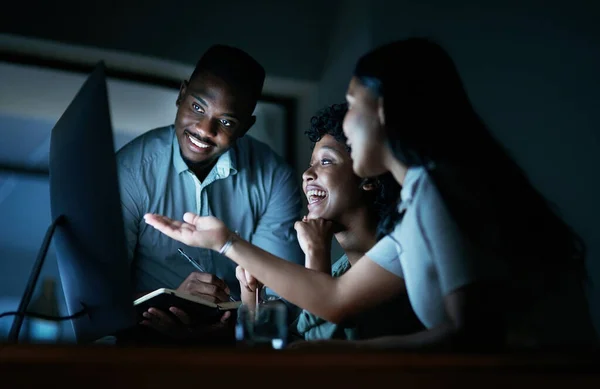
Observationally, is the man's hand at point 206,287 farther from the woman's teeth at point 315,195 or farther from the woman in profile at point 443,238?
the woman in profile at point 443,238

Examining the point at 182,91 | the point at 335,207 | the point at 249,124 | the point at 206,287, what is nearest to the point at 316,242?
the point at 335,207

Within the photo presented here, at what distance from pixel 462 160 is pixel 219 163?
3.14 ft

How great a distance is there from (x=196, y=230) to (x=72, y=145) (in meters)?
0.29

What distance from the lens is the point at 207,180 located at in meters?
1.81

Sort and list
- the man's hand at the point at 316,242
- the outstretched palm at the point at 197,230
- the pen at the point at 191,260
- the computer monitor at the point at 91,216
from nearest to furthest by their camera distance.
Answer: the computer monitor at the point at 91,216, the outstretched palm at the point at 197,230, the man's hand at the point at 316,242, the pen at the point at 191,260

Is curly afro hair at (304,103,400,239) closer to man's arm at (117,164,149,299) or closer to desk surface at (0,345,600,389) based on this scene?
man's arm at (117,164,149,299)

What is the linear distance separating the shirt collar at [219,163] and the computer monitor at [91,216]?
693 millimetres

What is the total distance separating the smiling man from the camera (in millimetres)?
1750

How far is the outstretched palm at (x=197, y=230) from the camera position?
1.15 m

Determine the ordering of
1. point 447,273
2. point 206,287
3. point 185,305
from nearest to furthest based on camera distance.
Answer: point 447,273
point 185,305
point 206,287

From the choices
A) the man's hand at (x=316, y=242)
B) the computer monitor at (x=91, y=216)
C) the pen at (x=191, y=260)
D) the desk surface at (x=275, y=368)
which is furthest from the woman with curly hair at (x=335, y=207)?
the desk surface at (x=275, y=368)

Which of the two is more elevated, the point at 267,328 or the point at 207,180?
the point at 207,180

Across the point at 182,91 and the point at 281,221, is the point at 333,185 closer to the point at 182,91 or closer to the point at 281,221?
the point at 281,221

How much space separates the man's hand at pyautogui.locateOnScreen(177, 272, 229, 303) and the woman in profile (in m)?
0.42
